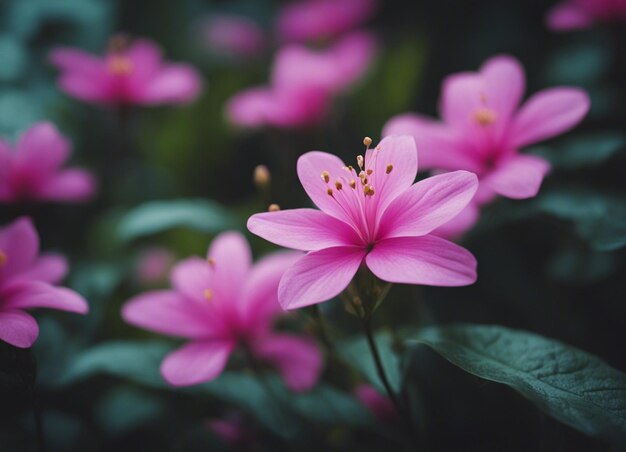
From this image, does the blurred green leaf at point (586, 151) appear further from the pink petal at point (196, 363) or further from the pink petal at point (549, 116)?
the pink petal at point (196, 363)

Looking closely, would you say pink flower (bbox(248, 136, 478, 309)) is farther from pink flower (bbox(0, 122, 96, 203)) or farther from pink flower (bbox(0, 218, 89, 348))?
pink flower (bbox(0, 122, 96, 203))

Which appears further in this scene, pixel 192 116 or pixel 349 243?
pixel 192 116

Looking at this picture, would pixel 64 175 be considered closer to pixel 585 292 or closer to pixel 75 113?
pixel 75 113

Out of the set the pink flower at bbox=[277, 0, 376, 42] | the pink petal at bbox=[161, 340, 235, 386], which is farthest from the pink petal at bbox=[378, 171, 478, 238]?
the pink flower at bbox=[277, 0, 376, 42]

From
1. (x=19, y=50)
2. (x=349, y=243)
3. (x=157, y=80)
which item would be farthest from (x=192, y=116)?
(x=349, y=243)

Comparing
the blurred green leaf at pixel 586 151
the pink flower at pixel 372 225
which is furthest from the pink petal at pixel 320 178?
the blurred green leaf at pixel 586 151
